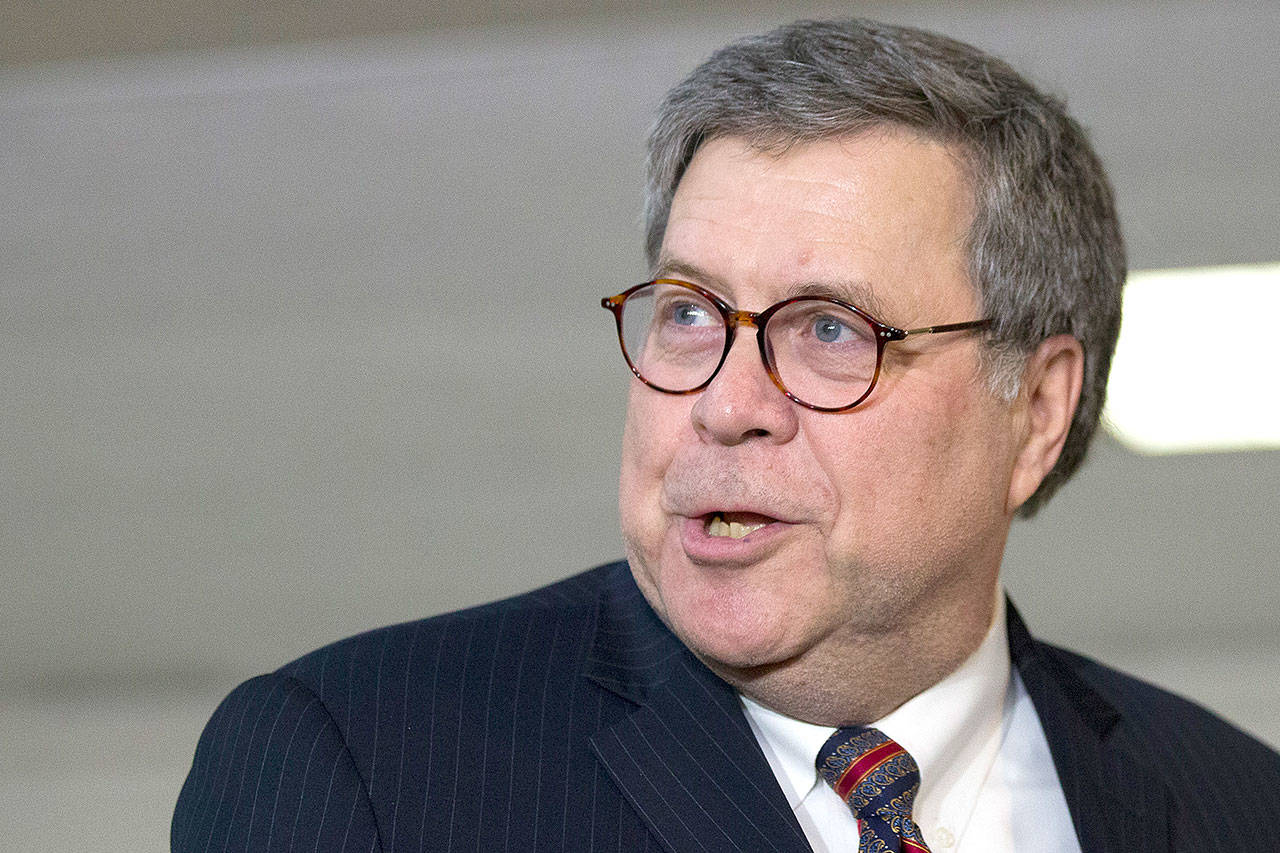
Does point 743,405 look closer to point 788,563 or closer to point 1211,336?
point 788,563

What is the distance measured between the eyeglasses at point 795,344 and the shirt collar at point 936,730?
39cm

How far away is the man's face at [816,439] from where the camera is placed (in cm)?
147

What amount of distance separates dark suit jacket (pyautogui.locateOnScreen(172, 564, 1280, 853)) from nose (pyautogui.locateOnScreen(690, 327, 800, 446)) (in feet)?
0.97

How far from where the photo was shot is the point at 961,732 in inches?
66.1

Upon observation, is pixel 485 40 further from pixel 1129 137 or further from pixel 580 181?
pixel 1129 137

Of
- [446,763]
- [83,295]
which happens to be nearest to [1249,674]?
[446,763]

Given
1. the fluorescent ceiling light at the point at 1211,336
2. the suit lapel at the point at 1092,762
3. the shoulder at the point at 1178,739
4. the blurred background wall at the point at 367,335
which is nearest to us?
the suit lapel at the point at 1092,762

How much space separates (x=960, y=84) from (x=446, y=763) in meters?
0.99

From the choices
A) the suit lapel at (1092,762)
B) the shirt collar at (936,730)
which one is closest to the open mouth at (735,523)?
the shirt collar at (936,730)

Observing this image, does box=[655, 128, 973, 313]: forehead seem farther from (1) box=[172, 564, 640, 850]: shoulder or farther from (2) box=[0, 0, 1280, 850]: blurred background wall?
(2) box=[0, 0, 1280, 850]: blurred background wall

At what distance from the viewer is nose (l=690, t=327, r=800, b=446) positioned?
147 centimetres

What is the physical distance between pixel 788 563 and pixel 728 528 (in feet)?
0.26

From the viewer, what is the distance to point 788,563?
147cm

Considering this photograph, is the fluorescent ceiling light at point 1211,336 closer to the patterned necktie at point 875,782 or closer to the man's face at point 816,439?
the man's face at point 816,439
